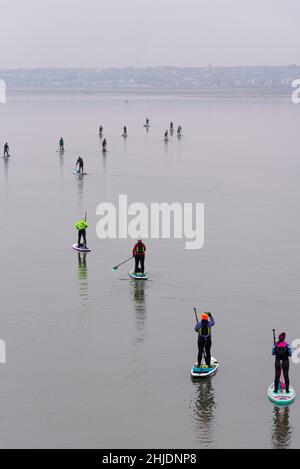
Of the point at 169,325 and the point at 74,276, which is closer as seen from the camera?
the point at 169,325

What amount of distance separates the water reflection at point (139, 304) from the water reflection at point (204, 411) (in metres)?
4.17

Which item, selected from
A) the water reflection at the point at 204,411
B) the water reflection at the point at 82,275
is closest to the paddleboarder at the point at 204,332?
the water reflection at the point at 204,411

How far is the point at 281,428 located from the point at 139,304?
36.9 feet

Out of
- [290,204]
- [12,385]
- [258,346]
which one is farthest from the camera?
[290,204]

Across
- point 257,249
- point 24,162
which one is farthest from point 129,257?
point 24,162

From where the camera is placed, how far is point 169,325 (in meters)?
29.1

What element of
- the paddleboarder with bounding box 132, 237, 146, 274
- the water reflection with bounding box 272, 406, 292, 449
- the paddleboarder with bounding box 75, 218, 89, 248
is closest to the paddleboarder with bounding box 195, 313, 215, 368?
the water reflection with bounding box 272, 406, 292, 449

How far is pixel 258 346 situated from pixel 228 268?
1051cm

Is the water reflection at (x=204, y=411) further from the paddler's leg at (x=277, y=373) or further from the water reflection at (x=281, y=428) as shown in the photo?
the paddler's leg at (x=277, y=373)

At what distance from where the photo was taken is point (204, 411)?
22.1 m

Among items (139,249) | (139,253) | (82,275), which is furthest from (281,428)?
(82,275)

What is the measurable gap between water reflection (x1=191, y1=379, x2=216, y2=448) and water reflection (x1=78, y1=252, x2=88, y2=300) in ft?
32.3

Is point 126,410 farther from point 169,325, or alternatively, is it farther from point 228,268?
point 228,268

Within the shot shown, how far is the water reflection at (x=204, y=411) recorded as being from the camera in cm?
2069
